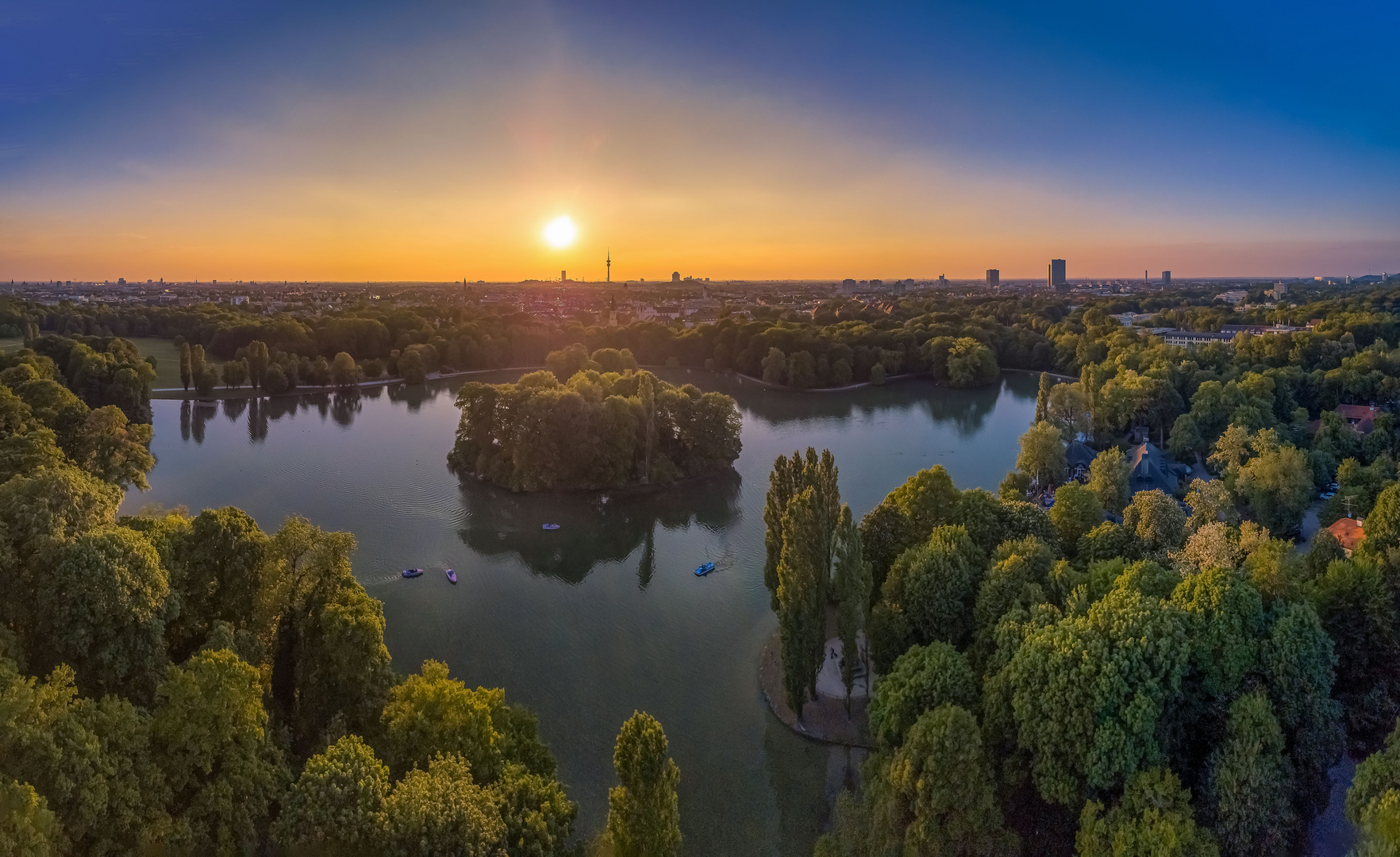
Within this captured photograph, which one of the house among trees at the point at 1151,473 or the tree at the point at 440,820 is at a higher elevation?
the house among trees at the point at 1151,473

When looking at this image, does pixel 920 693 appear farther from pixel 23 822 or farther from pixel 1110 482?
pixel 1110 482

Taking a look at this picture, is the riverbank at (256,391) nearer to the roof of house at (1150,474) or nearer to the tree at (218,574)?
the tree at (218,574)

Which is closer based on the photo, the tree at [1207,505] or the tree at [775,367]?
the tree at [1207,505]

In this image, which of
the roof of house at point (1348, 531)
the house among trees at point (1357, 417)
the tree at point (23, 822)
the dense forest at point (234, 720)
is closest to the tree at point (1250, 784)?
the dense forest at point (234, 720)

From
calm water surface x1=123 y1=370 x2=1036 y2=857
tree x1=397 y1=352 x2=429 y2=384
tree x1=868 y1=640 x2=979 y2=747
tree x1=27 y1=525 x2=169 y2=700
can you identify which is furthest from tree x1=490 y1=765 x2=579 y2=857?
tree x1=397 y1=352 x2=429 y2=384

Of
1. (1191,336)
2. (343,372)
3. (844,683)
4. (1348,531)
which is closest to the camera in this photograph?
(844,683)

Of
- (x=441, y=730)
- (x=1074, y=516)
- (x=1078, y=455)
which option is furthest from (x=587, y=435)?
(x=1078, y=455)

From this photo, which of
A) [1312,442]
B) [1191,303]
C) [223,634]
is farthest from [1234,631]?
[1191,303]
